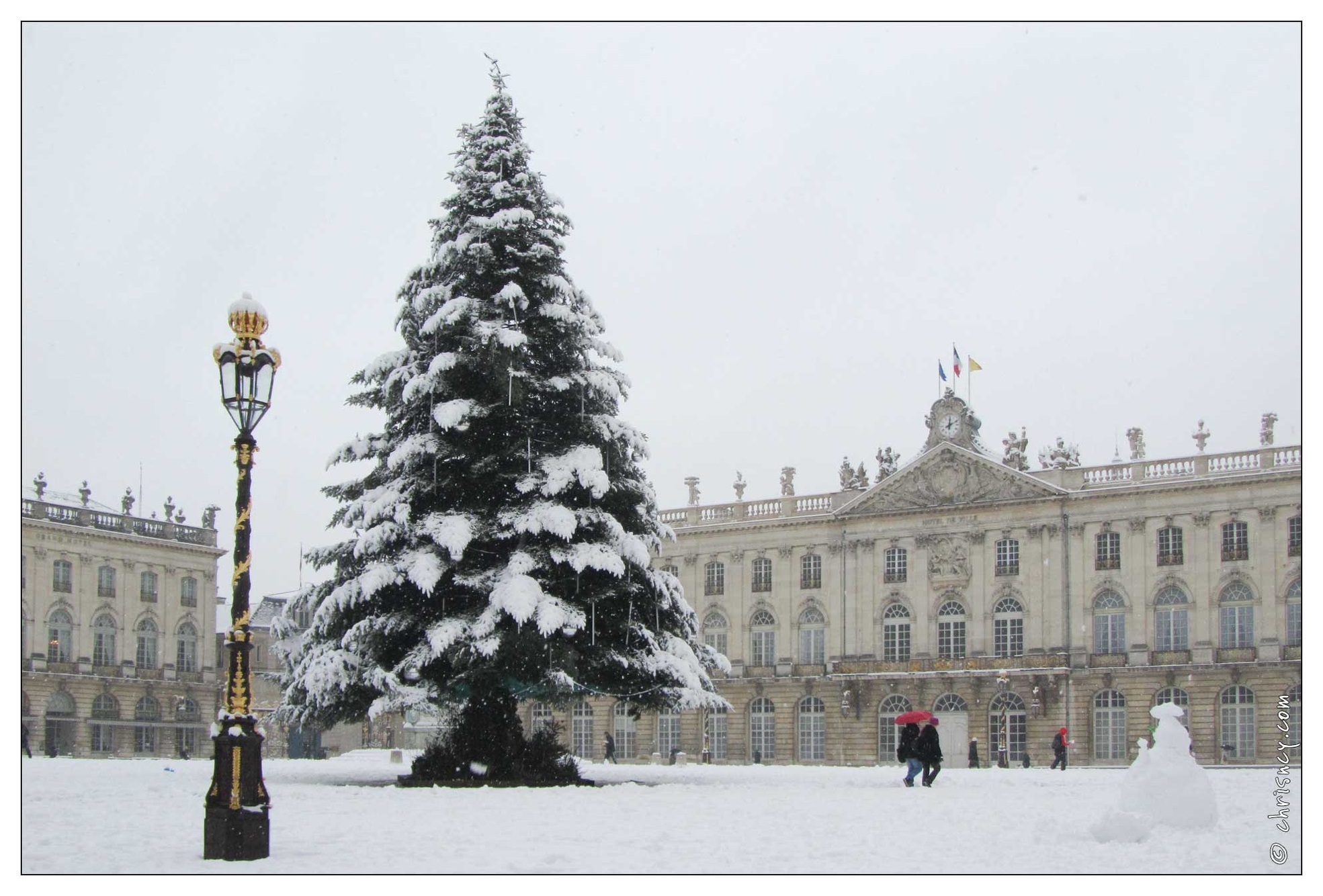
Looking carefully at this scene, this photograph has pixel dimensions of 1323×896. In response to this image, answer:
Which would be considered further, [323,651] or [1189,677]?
[1189,677]

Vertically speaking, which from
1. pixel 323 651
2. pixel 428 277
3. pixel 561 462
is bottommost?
pixel 323 651

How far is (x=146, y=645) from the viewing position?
73562 mm

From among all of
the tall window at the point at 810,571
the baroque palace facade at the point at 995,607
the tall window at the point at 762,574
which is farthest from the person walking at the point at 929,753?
the tall window at the point at 762,574

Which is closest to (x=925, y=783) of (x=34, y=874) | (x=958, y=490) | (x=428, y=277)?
(x=428, y=277)

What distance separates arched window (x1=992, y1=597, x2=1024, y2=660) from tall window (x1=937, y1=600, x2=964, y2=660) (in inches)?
54.3

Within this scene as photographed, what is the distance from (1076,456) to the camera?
62.7 meters

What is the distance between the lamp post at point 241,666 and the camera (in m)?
14.4

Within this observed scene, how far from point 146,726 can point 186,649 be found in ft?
14.5

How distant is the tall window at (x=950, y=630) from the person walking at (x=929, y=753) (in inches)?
1428

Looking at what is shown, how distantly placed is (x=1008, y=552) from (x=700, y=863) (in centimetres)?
4976

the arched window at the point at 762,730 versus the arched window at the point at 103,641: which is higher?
the arched window at the point at 103,641

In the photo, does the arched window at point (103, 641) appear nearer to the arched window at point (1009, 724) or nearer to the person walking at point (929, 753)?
the arched window at point (1009, 724)

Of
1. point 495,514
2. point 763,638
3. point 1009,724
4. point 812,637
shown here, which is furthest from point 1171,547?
point 495,514

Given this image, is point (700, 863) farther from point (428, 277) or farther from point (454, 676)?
point (428, 277)
